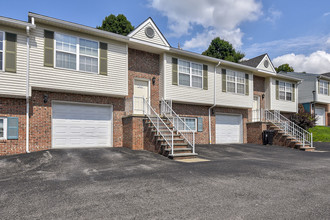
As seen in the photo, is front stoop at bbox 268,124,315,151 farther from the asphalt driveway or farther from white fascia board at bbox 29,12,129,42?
white fascia board at bbox 29,12,129,42

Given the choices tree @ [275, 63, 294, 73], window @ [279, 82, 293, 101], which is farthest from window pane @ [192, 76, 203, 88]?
tree @ [275, 63, 294, 73]

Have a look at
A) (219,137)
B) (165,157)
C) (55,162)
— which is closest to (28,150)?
(55,162)

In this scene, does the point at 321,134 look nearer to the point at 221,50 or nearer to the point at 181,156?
the point at 181,156

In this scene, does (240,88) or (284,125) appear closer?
(240,88)

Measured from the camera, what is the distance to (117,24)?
26656 mm

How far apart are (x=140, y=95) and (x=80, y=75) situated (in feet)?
11.6

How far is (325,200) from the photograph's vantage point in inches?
169

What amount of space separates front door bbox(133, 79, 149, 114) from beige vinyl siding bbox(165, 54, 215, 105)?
4.02 feet

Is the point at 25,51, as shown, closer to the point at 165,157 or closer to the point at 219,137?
the point at 165,157

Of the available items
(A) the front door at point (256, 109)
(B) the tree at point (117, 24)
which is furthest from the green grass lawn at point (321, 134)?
(B) the tree at point (117, 24)

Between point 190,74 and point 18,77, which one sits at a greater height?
point 190,74

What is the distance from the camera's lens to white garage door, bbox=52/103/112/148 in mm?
10562

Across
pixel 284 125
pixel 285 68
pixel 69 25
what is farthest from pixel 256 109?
pixel 285 68

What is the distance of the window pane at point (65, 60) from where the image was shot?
9.98 metres
